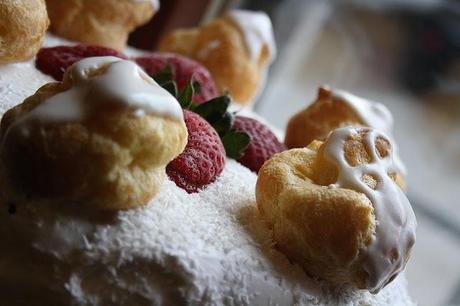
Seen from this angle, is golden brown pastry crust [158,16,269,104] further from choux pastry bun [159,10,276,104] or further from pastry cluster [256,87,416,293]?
pastry cluster [256,87,416,293]

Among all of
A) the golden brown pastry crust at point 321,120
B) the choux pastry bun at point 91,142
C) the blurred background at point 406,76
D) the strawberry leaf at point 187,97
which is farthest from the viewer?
the blurred background at point 406,76

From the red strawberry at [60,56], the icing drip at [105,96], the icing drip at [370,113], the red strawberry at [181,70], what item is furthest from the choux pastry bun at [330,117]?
the icing drip at [105,96]

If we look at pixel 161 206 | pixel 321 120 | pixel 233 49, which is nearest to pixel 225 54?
pixel 233 49

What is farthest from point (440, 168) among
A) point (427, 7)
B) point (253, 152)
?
point (253, 152)

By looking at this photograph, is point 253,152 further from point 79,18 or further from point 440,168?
point 440,168

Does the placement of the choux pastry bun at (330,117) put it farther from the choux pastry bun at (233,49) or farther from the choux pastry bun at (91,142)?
the choux pastry bun at (91,142)

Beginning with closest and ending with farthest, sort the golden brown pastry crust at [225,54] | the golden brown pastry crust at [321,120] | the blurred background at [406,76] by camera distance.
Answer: the golden brown pastry crust at [321,120]
the golden brown pastry crust at [225,54]
the blurred background at [406,76]

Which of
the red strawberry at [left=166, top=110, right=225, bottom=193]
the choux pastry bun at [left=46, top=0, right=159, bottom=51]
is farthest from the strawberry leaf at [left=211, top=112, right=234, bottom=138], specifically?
the choux pastry bun at [left=46, top=0, right=159, bottom=51]
